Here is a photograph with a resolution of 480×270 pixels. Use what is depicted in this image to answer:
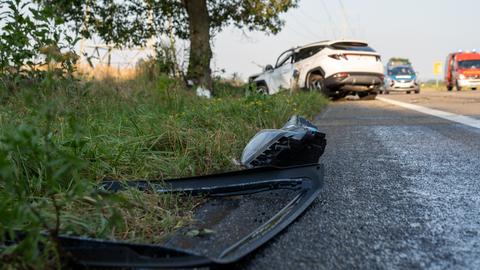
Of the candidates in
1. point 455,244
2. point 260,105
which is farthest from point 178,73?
point 455,244

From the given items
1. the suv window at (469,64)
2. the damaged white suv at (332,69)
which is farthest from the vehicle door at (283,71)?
the suv window at (469,64)

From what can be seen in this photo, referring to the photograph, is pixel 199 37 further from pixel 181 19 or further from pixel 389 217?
pixel 389 217

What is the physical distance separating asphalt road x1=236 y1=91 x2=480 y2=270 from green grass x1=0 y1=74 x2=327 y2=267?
0.55 m

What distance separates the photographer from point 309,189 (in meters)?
2.17

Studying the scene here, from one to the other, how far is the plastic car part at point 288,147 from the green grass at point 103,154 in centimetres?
35

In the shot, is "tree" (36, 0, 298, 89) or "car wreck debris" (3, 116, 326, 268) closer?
"car wreck debris" (3, 116, 326, 268)

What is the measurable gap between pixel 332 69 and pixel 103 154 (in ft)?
35.3

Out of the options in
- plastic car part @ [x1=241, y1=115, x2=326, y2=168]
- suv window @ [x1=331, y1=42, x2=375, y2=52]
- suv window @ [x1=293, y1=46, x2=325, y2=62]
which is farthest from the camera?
suv window @ [x1=293, y1=46, x2=325, y2=62]

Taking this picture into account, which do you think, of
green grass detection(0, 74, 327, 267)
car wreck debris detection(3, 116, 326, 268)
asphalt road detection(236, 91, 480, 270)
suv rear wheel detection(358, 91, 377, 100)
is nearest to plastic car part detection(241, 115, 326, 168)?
car wreck debris detection(3, 116, 326, 268)

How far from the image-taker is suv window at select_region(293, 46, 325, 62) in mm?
13601

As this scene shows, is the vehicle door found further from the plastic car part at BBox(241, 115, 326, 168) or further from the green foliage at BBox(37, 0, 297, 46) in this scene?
the plastic car part at BBox(241, 115, 326, 168)

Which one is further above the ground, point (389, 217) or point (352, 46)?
point (352, 46)

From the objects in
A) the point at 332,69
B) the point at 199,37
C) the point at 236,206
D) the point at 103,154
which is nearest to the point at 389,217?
the point at 236,206

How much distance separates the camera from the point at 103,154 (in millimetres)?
2719
